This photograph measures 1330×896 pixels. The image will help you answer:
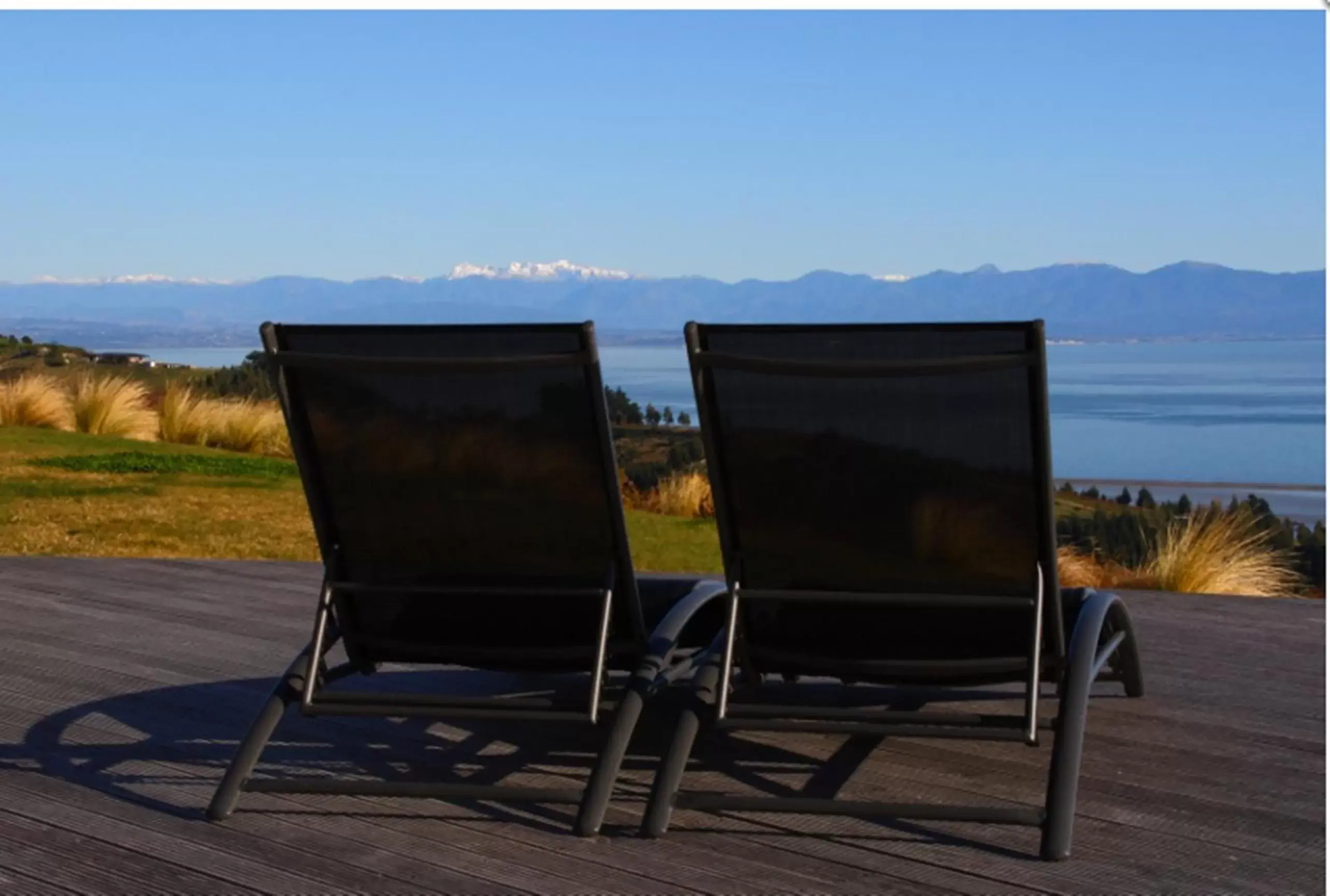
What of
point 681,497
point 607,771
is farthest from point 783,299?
point 607,771

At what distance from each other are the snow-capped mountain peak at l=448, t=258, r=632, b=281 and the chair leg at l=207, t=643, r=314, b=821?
73.5 meters

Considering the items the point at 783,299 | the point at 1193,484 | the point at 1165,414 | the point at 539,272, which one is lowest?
the point at 1193,484

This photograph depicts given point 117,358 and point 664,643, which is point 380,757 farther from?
point 117,358

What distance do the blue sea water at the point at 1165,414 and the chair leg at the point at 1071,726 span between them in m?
0.45

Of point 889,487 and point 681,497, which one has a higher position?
point 889,487

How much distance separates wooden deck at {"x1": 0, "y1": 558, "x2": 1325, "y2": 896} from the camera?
2.55 meters

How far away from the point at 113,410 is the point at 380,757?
1130cm

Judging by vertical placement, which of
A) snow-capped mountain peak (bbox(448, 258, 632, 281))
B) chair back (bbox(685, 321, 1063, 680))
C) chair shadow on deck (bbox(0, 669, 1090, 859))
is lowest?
chair shadow on deck (bbox(0, 669, 1090, 859))

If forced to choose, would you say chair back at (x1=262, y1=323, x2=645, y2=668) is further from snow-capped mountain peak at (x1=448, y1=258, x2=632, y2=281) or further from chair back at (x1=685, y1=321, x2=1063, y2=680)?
snow-capped mountain peak at (x1=448, y1=258, x2=632, y2=281)

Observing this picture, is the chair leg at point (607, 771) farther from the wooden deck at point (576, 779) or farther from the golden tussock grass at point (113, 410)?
the golden tussock grass at point (113, 410)

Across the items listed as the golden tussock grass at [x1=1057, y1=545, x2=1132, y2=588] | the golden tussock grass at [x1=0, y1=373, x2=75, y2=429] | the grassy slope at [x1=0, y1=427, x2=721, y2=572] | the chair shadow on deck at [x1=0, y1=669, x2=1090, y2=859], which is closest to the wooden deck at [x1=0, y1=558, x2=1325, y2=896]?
the chair shadow on deck at [x1=0, y1=669, x2=1090, y2=859]

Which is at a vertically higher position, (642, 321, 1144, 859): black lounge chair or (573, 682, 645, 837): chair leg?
(642, 321, 1144, 859): black lounge chair

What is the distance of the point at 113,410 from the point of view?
13.8 m

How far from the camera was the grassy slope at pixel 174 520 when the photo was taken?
31.8ft
